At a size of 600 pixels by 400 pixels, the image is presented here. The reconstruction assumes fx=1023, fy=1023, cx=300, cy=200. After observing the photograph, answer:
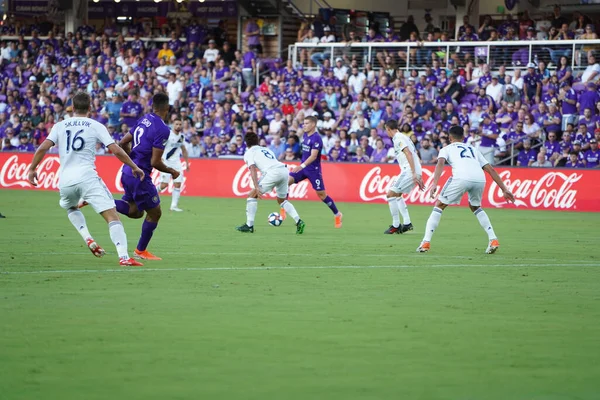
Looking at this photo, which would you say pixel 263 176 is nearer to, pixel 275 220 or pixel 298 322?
pixel 275 220

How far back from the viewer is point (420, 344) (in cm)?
780

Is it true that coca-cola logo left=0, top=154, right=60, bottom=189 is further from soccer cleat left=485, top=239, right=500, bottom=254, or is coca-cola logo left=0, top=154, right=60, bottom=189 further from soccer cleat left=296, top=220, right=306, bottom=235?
soccer cleat left=485, top=239, right=500, bottom=254

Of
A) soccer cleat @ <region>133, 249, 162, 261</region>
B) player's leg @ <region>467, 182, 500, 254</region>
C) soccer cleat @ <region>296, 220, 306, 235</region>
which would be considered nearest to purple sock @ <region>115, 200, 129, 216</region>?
soccer cleat @ <region>133, 249, 162, 261</region>

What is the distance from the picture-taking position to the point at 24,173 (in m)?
33.7

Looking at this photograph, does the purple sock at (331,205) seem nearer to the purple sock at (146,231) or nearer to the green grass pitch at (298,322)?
the green grass pitch at (298,322)

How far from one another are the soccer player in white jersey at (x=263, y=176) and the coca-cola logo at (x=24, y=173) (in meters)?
15.2

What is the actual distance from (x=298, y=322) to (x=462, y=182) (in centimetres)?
695

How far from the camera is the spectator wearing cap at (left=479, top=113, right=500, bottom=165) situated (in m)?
29.5

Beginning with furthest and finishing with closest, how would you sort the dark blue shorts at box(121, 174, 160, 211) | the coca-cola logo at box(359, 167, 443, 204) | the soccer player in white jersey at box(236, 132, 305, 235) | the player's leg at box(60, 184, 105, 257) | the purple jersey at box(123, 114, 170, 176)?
1. the coca-cola logo at box(359, 167, 443, 204)
2. the soccer player in white jersey at box(236, 132, 305, 235)
3. the purple jersey at box(123, 114, 170, 176)
4. the dark blue shorts at box(121, 174, 160, 211)
5. the player's leg at box(60, 184, 105, 257)

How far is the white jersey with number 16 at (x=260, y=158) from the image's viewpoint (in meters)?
19.1

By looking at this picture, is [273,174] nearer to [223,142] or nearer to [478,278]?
[478,278]

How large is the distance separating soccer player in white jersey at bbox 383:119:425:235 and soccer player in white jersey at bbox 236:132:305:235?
1.83 meters

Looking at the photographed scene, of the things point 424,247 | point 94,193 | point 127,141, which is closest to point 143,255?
point 94,193

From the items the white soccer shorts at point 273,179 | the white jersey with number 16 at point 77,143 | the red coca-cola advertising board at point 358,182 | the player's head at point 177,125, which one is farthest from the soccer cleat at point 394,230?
the red coca-cola advertising board at point 358,182
